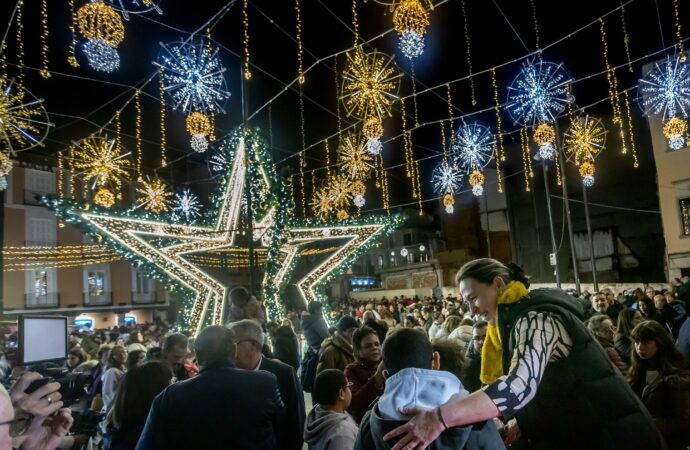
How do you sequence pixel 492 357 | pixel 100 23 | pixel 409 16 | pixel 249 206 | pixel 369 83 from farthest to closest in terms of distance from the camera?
1. pixel 249 206
2. pixel 369 83
3. pixel 409 16
4. pixel 100 23
5. pixel 492 357

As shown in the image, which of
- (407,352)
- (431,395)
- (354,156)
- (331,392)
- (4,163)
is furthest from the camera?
(354,156)

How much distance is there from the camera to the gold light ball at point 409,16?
764 cm

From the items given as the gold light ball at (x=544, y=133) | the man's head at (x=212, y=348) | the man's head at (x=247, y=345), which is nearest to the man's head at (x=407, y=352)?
the man's head at (x=212, y=348)

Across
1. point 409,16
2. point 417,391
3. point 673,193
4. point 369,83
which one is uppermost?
point 369,83

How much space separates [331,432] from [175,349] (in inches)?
101

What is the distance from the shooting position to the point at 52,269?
108ft

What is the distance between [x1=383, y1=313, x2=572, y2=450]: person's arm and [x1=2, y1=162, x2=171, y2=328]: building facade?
29320 mm

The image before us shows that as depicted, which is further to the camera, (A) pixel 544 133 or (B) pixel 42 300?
(B) pixel 42 300

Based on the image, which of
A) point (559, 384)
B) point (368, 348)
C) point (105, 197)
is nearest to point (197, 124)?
point (105, 197)

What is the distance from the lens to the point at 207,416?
323cm

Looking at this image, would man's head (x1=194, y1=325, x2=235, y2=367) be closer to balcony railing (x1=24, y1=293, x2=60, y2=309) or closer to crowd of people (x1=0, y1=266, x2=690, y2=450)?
crowd of people (x1=0, y1=266, x2=690, y2=450)

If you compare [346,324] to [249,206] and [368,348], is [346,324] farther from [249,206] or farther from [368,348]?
[249,206]

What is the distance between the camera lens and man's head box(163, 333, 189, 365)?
554 cm

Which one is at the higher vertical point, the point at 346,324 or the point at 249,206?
the point at 249,206
